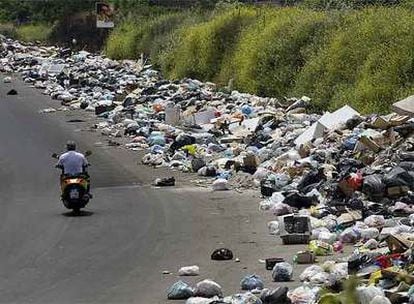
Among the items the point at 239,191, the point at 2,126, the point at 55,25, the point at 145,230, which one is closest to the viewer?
the point at 145,230

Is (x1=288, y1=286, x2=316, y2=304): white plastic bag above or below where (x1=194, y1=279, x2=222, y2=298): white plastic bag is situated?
above

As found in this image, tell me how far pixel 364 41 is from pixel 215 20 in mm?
14236

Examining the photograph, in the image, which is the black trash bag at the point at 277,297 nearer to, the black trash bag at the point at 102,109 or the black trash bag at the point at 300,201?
the black trash bag at the point at 300,201

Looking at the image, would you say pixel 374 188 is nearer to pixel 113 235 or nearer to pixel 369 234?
pixel 369 234

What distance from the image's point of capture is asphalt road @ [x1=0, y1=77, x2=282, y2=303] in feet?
31.8

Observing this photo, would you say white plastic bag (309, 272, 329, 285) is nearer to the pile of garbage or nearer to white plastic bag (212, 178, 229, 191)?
the pile of garbage

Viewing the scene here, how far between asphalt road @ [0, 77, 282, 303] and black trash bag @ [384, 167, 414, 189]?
5.58 ft

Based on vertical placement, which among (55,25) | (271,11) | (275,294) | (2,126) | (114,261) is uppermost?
(275,294)

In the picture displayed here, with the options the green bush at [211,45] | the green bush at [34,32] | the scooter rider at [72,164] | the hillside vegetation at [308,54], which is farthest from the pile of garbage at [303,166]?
the green bush at [34,32]

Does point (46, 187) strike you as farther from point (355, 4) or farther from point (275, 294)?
point (355, 4)

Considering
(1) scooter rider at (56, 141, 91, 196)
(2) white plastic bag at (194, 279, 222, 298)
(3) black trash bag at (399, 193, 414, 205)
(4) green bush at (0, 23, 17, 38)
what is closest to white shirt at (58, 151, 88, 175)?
(1) scooter rider at (56, 141, 91, 196)

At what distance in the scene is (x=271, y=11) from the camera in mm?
31453

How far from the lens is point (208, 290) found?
8961mm

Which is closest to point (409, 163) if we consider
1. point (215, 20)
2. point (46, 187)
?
point (46, 187)
